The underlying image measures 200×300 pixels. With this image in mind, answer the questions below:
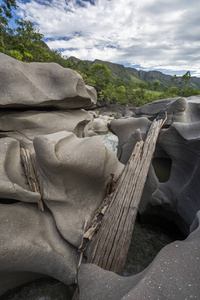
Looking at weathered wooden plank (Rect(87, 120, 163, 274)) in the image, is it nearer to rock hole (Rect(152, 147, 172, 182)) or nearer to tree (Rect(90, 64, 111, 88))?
rock hole (Rect(152, 147, 172, 182))

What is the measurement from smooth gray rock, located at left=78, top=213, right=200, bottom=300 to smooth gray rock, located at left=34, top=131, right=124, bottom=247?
867mm

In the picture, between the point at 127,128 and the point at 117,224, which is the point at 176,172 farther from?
the point at 127,128

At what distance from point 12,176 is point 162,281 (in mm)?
2472

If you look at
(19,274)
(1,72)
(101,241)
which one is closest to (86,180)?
(101,241)

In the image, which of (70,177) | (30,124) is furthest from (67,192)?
(30,124)

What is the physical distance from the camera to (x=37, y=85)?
3.94m

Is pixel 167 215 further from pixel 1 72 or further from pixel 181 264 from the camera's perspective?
pixel 1 72

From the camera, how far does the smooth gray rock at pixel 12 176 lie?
7.17 feet

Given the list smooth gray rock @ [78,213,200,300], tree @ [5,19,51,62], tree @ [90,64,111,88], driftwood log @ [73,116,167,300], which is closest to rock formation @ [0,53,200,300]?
smooth gray rock @ [78,213,200,300]

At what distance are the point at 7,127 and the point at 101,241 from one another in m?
3.48

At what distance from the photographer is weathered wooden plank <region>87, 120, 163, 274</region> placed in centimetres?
215

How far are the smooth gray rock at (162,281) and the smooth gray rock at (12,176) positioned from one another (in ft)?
4.55

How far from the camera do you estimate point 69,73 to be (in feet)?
13.9

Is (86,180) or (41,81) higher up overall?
(41,81)
